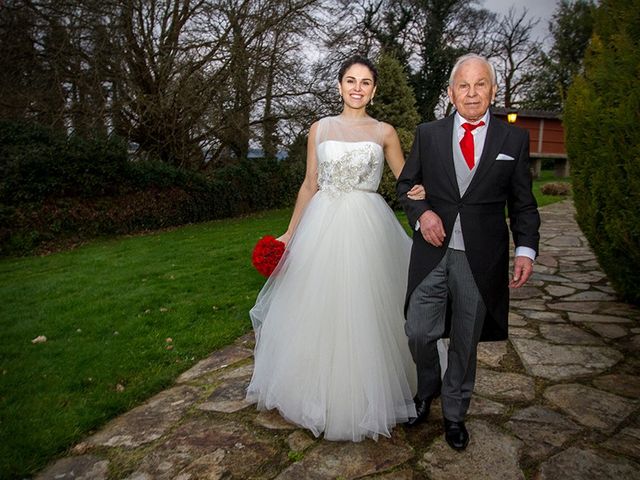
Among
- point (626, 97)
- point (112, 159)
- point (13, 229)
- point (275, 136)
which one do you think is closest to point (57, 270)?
point (13, 229)

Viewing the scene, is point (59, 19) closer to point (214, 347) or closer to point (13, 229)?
point (13, 229)

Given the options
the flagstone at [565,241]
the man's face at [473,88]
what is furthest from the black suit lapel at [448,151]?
the flagstone at [565,241]

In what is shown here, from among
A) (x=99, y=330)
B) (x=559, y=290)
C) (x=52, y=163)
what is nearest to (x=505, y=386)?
(x=559, y=290)

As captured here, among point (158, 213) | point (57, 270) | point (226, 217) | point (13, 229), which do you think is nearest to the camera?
point (57, 270)

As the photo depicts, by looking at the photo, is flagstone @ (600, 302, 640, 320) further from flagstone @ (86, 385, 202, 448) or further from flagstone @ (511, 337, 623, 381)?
flagstone @ (86, 385, 202, 448)

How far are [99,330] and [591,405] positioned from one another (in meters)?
4.62

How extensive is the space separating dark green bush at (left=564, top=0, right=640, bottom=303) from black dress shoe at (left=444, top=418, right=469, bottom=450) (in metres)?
2.82

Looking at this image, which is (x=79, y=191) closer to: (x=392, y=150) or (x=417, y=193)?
(x=392, y=150)

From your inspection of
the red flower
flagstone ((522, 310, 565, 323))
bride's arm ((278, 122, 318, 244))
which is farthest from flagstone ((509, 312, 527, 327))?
the red flower

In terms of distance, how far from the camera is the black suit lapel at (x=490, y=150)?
2.50 m

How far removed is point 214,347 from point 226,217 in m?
12.3

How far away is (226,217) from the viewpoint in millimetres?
16375

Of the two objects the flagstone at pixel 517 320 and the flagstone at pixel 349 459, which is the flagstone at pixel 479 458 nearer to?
the flagstone at pixel 349 459

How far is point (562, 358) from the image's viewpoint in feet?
13.1
